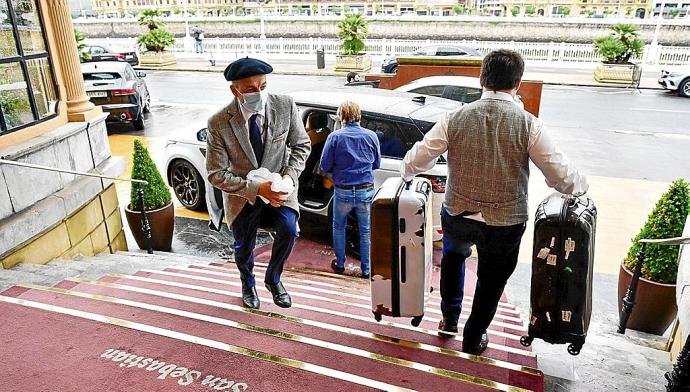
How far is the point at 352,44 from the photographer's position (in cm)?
2094

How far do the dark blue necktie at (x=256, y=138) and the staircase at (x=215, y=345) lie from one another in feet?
3.31

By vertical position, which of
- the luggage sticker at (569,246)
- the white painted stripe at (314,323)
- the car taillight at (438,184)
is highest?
the luggage sticker at (569,246)

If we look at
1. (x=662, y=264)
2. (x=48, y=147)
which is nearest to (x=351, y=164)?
(x=662, y=264)

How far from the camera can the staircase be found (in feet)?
7.29

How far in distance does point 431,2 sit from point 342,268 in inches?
2940

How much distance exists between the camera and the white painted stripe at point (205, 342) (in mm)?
2207

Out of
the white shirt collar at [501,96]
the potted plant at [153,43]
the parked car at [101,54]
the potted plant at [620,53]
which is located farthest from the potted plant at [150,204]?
the potted plant at [153,43]

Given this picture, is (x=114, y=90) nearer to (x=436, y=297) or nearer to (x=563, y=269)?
(x=436, y=297)

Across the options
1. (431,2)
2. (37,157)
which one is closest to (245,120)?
(37,157)

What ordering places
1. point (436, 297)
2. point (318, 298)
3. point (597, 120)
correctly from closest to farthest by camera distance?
point (318, 298)
point (436, 297)
point (597, 120)

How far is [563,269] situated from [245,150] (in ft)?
6.45

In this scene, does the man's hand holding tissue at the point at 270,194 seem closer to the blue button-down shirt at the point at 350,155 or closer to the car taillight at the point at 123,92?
the blue button-down shirt at the point at 350,155

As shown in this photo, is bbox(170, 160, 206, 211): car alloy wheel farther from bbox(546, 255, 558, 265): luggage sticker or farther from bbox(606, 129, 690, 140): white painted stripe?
bbox(606, 129, 690, 140): white painted stripe

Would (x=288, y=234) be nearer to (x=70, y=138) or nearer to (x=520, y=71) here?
(x=520, y=71)
